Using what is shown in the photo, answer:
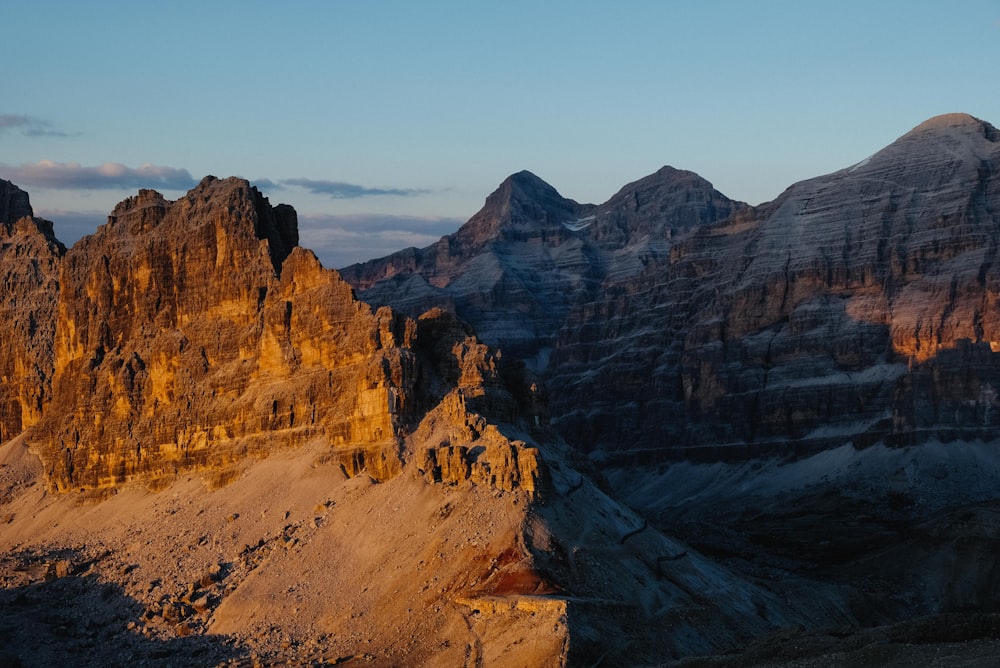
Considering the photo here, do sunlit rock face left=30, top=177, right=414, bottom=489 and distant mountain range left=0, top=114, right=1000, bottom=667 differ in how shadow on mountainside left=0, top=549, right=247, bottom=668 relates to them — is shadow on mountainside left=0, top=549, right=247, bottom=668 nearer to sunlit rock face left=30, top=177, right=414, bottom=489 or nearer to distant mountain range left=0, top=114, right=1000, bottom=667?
distant mountain range left=0, top=114, right=1000, bottom=667

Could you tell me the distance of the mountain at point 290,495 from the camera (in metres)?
116

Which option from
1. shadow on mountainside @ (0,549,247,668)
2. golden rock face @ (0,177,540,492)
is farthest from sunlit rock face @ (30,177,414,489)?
shadow on mountainside @ (0,549,247,668)

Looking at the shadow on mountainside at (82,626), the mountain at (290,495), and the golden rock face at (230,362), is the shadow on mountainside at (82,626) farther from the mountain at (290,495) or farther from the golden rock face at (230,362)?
the golden rock face at (230,362)

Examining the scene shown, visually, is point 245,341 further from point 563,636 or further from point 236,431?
point 563,636

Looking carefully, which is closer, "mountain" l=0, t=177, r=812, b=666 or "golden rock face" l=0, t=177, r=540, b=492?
"mountain" l=0, t=177, r=812, b=666

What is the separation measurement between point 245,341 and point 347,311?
13.3 metres

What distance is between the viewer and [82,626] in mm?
132125

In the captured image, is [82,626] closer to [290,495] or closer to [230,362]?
[290,495]

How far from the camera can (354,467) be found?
140 metres

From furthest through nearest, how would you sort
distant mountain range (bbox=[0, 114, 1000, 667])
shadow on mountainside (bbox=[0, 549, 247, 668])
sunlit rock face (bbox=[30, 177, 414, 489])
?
sunlit rock face (bbox=[30, 177, 414, 489]) < shadow on mountainside (bbox=[0, 549, 247, 668]) < distant mountain range (bbox=[0, 114, 1000, 667])

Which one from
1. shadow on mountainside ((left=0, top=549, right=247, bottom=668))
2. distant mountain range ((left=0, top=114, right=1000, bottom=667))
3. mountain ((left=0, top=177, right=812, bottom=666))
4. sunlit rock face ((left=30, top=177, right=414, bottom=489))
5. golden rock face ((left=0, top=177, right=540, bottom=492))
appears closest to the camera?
distant mountain range ((left=0, top=114, right=1000, bottom=667))

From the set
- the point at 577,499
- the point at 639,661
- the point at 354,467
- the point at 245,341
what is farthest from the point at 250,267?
the point at 639,661

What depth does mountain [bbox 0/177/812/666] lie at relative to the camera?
11631 cm

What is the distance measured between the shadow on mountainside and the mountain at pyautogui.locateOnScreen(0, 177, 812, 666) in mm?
247
